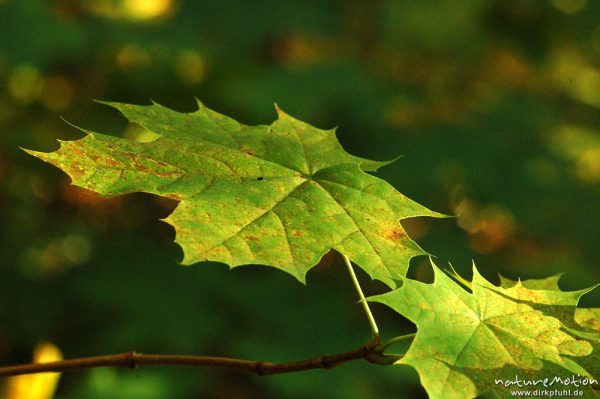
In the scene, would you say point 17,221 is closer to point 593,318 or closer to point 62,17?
point 62,17

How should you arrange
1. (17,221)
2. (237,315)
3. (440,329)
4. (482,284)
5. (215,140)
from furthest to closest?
(17,221)
(237,315)
(215,140)
(482,284)
(440,329)

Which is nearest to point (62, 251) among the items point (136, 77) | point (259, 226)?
point (136, 77)

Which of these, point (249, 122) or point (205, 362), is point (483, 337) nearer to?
point (205, 362)

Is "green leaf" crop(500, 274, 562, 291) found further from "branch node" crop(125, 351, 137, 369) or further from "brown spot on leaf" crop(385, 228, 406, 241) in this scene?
"branch node" crop(125, 351, 137, 369)

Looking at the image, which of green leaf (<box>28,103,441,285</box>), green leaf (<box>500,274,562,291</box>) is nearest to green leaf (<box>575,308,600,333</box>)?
green leaf (<box>500,274,562,291</box>)

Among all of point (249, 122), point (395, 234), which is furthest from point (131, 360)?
point (249, 122)

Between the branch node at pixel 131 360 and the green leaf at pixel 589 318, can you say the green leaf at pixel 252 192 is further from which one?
the green leaf at pixel 589 318
